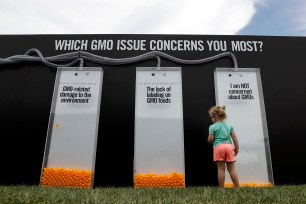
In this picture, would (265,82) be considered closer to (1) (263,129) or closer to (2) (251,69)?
(2) (251,69)

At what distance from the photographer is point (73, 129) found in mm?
5074

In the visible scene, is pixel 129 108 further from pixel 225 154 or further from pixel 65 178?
pixel 225 154

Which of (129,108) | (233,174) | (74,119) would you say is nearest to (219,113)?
(233,174)

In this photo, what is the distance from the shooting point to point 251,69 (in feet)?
18.3

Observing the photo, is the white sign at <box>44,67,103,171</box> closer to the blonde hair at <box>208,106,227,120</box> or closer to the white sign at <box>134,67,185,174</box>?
the white sign at <box>134,67,185,174</box>

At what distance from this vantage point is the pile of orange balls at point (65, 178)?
4633 mm

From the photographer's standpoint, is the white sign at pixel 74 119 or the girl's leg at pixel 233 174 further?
the white sign at pixel 74 119

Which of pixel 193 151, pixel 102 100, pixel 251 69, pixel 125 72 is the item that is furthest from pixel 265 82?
pixel 102 100

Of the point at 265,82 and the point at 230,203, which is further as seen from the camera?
the point at 265,82

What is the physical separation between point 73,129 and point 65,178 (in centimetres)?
89

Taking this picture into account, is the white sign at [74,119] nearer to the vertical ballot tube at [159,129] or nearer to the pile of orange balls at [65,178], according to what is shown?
the pile of orange balls at [65,178]

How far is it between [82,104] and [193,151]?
2334 millimetres

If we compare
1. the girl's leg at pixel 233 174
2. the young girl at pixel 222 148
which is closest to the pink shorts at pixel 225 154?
the young girl at pixel 222 148

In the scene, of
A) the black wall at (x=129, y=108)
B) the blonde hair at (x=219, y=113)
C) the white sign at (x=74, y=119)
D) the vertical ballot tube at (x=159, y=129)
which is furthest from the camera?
the black wall at (x=129, y=108)
